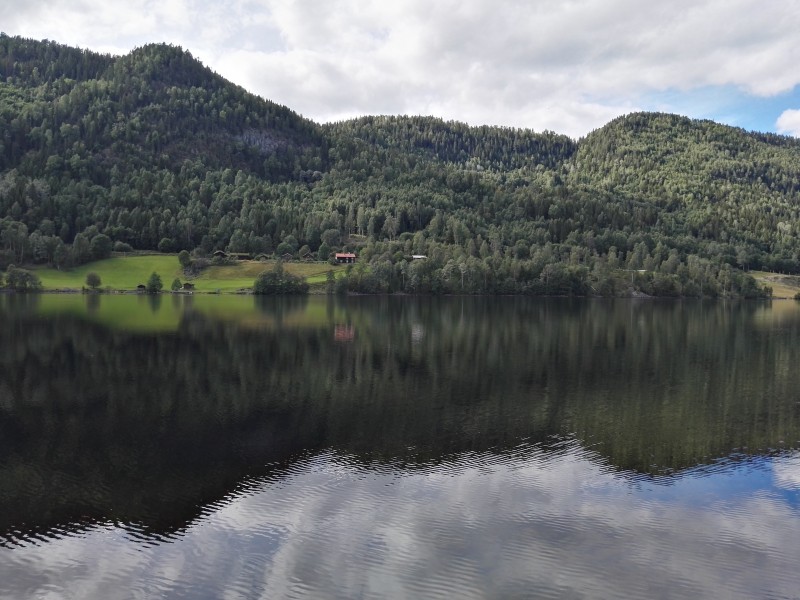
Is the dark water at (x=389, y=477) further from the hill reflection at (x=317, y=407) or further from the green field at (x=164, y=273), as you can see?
the green field at (x=164, y=273)

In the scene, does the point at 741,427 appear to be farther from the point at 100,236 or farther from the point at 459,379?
the point at 100,236

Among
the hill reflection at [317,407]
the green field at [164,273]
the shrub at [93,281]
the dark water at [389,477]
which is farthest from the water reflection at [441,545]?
the green field at [164,273]

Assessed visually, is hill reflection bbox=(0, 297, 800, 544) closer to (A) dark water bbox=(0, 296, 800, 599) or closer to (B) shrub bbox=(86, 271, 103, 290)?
(A) dark water bbox=(0, 296, 800, 599)

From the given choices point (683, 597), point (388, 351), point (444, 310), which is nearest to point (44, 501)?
point (683, 597)

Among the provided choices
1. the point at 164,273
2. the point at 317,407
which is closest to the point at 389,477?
the point at 317,407

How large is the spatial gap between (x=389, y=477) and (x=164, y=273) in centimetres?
16860

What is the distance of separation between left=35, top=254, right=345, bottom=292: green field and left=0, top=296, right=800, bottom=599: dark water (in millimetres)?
120052

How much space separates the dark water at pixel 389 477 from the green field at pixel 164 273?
120052 millimetres

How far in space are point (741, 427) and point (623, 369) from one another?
19259mm

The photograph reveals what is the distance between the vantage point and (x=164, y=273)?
179m

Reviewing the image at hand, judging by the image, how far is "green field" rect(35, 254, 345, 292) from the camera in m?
166

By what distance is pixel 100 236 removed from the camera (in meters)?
181

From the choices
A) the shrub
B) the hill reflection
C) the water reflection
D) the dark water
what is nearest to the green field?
the shrub

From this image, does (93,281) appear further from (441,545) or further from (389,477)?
(441,545)
